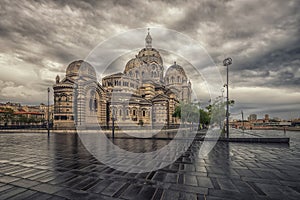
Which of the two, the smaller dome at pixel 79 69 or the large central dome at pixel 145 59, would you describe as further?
the large central dome at pixel 145 59

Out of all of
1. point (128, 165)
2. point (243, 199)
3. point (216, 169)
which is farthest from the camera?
point (128, 165)

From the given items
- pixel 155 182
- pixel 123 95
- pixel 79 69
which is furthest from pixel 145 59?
pixel 155 182

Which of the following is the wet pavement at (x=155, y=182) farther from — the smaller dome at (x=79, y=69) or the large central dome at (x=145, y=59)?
the large central dome at (x=145, y=59)

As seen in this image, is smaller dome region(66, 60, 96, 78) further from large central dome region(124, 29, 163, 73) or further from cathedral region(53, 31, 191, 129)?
large central dome region(124, 29, 163, 73)

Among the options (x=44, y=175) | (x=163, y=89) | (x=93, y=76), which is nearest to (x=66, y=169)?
(x=44, y=175)

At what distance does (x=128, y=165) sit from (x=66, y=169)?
2.53 m

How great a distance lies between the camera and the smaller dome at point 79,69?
46.1 m

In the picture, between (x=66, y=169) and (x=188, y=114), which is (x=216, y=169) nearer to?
(x=66, y=169)

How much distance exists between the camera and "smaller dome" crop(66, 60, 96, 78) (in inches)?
1813

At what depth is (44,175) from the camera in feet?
18.8

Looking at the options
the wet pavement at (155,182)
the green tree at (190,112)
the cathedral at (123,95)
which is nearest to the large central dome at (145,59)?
the cathedral at (123,95)

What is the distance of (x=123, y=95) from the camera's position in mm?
50281

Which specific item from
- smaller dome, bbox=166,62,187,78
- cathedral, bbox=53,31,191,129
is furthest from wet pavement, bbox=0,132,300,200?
smaller dome, bbox=166,62,187,78

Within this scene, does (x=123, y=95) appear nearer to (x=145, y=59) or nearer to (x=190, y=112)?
(x=190, y=112)
